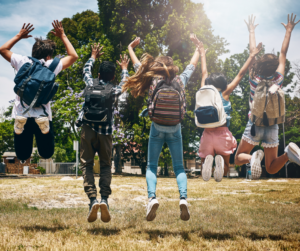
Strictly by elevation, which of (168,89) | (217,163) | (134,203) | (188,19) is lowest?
(134,203)

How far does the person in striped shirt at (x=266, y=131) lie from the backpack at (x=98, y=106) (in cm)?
276

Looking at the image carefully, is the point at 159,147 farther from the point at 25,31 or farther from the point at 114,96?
the point at 25,31

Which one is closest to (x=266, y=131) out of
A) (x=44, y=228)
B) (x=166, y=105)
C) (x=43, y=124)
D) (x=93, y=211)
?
(x=166, y=105)

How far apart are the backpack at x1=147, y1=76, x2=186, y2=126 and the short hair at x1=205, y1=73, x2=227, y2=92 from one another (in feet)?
2.84

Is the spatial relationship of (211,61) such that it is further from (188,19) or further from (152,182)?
(152,182)

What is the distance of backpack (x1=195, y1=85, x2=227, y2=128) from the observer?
196 inches

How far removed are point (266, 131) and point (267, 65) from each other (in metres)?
1.27

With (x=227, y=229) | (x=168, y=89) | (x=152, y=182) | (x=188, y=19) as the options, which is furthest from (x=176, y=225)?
(x=188, y=19)

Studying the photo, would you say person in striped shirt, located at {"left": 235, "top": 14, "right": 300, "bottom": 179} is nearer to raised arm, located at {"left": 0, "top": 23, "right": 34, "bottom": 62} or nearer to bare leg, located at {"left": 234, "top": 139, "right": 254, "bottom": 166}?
bare leg, located at {"left": 234, "top": 139, "right": 254, "bottom": 166}

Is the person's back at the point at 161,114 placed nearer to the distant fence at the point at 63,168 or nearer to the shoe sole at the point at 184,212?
the shoe sole at the point at 184,212

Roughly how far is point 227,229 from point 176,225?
3.55 ft

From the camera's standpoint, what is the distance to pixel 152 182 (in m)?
4.79

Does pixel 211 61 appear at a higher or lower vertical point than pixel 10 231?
higher

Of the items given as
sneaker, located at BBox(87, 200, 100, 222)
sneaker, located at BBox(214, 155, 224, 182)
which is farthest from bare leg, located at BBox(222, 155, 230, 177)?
sneaker, located at BBox(87, 200, 100, 222)
